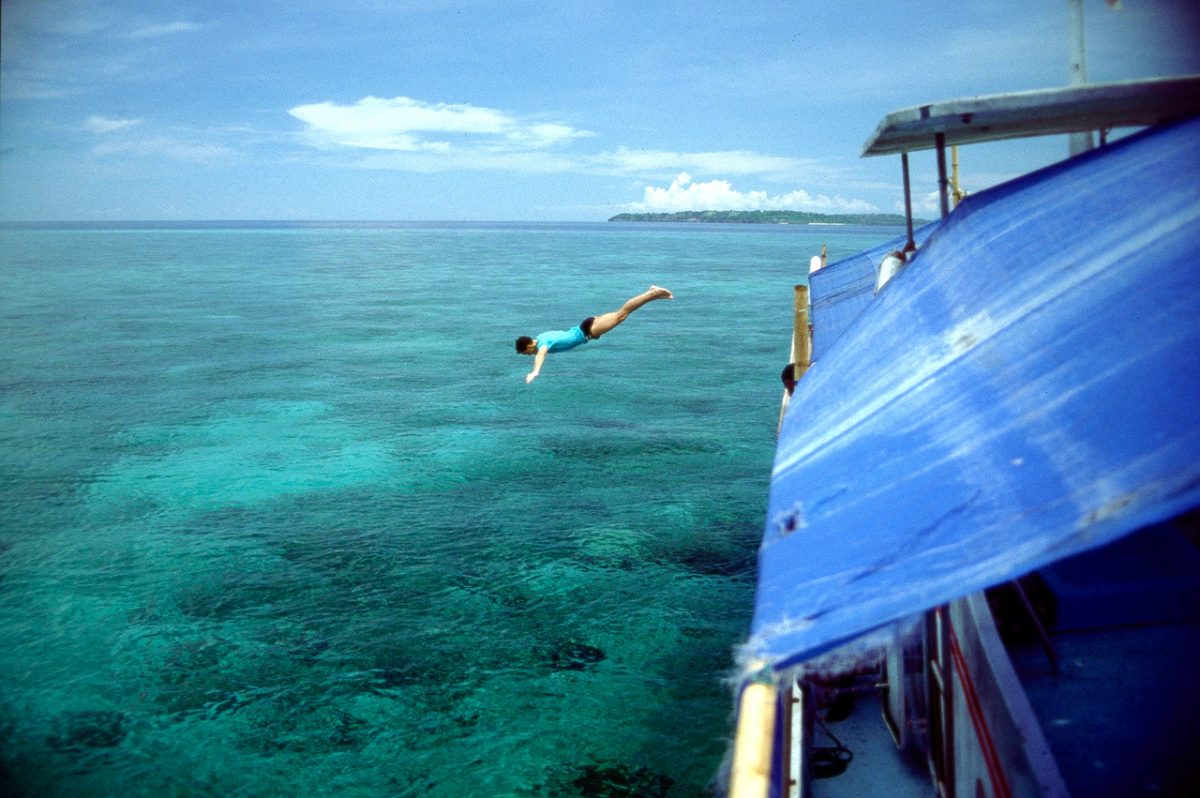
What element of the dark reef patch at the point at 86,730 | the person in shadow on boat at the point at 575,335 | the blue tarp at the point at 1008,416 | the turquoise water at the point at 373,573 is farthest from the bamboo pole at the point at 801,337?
the dark reef patch at the point at 86,730

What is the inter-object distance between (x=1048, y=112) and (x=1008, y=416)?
8.74ft

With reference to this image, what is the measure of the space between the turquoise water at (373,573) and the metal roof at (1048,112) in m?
6.95

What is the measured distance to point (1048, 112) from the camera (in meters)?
5.01

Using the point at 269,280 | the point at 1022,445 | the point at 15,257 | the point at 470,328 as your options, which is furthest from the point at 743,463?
the point at 15,257

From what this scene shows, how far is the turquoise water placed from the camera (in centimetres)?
963

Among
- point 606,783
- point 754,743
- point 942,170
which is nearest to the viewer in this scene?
point 754,743

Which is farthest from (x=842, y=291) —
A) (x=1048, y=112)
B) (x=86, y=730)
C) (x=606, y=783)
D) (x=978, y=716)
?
(x=86, y=730)

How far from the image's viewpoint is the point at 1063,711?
13.8 feet

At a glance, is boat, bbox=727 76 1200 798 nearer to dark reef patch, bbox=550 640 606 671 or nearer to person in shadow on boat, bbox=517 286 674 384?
dark reef patch, bbox=550 640 606 671

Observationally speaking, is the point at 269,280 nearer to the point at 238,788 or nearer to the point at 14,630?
the point at 14,630

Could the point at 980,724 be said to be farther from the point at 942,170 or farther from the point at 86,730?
the point at 86,730

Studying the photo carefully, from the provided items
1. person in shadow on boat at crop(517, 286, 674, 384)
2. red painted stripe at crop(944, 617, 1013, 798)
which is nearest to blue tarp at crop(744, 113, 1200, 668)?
red painted stripe at crop(944, 617, 1013, 798)

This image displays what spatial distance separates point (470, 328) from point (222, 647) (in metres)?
31.2

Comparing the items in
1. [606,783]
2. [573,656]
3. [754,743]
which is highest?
[754,743]
